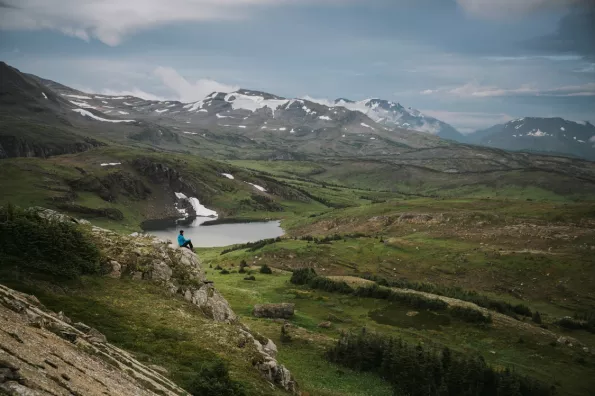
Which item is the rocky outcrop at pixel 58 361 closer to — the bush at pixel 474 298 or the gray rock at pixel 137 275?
the gray rock at pixel 137 275

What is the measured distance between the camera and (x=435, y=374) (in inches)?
1521

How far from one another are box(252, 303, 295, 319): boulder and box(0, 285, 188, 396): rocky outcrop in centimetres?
3176

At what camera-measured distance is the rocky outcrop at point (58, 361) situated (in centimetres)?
1397

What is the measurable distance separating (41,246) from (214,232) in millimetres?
155065

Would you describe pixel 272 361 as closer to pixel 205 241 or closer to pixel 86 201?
pixel 205 241

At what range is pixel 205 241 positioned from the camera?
6358 inches

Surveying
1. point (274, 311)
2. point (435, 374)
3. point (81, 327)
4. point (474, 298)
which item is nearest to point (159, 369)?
point (81, 327)

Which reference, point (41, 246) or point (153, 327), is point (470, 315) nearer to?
point (153, 327)

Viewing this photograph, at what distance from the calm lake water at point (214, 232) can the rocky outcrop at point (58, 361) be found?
134 m

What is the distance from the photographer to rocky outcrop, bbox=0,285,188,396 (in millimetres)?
13969

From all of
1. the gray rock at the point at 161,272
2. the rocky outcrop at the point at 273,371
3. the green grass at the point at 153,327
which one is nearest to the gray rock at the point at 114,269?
the green grass at the point at 153,327

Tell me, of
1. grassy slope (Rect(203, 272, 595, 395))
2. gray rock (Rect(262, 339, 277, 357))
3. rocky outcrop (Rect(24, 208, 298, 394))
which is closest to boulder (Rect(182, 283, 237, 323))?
rocky outcrop (Rect(24, 208, 298, 394))

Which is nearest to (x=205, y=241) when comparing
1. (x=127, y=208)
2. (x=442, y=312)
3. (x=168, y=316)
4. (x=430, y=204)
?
(x=127, y=208)

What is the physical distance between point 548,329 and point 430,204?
101 meters
